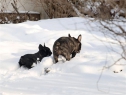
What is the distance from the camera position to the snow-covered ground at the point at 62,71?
20.2 feet

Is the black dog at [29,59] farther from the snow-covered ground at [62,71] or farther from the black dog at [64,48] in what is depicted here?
the black dog at [64,48]

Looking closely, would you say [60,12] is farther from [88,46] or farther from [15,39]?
[88,46]

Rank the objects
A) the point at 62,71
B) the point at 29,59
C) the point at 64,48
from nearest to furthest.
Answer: the point at 62,71 < the point at 29,59 < the point at 64,48

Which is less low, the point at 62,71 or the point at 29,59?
the point at 29,59

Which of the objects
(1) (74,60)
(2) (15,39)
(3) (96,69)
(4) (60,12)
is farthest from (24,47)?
(4) (60,12)

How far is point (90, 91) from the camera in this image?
6.04 metres

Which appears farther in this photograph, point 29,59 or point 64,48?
point 64,48

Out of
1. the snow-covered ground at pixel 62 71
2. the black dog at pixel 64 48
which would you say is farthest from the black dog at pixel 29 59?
the black dog at pixel 64 48

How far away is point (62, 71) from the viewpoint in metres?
7.97

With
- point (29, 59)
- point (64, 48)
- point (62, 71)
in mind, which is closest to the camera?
point (62, 71)

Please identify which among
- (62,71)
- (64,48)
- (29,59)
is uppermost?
(64,48)

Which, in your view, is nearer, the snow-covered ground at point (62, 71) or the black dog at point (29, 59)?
the snow-covered ground at point (62, 71)

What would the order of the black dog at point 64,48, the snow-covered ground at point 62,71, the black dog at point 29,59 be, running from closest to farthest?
the snow-covered ground at point 62,71, the black dog at point 29,59, the black dog at point 64,48

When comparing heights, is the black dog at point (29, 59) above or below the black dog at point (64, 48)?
below
